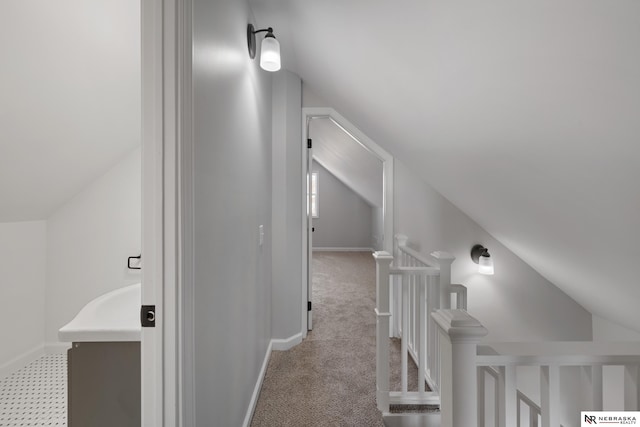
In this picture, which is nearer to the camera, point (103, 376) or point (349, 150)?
point (103, 376)

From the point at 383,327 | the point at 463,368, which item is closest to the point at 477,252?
the point at 383,327

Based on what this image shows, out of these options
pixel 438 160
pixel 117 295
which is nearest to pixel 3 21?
pixel 117 295

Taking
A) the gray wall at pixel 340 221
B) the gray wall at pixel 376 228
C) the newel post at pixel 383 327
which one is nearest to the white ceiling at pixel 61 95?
the newel post at pixel 383 327

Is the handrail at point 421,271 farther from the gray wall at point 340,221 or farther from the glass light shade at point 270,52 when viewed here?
the gray wall at point 340,221

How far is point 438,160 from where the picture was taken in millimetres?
1899

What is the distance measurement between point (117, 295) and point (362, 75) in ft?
5.68

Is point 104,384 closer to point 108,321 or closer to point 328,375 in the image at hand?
point 108,321

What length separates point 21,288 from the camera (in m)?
2.35

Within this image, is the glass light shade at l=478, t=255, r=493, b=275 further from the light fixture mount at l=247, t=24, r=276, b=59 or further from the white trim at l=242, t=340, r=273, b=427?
the light fixture mount at l=247, t=24, r=276, b=59

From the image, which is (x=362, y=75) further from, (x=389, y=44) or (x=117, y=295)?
(x=117, y=295)

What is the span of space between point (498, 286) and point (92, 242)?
334 centimetres

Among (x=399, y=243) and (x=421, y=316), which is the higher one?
(x=399, y=243)

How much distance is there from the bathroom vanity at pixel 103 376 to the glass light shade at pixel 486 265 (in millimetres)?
2352

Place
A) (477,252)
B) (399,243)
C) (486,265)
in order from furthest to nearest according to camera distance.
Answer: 1. (399,243)
2. (477,252)
3. (486,265)
